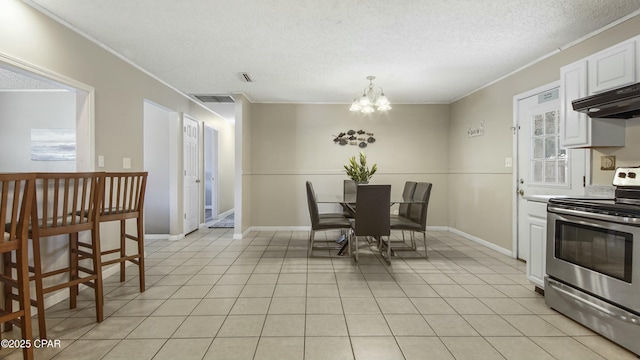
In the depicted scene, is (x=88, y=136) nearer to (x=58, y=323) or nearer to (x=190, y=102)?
(x=58, y=323)

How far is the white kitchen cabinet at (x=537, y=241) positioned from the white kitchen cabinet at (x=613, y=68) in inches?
39.1

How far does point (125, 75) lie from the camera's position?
324cm

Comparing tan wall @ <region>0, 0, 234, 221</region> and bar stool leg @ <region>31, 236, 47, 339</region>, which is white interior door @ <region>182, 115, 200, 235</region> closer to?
tan wall @ <region>0, 0, 234, 221</region>

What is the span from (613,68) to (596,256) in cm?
139

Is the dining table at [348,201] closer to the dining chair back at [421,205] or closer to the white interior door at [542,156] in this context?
the dining chair back at [421,205]

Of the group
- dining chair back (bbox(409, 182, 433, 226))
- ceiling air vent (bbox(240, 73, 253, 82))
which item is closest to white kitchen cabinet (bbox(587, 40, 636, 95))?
dining chair back (bbox(409, 182, 433, 226))

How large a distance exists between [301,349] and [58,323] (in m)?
1.78

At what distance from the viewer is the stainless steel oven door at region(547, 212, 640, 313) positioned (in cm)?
170

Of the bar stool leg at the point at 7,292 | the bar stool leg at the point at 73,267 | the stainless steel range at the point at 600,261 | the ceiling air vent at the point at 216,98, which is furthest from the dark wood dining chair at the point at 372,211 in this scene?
the ceiling air vent at the point at 216,98

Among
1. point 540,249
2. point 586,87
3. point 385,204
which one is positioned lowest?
point 540,249

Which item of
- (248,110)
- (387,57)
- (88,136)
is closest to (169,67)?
(88,136)

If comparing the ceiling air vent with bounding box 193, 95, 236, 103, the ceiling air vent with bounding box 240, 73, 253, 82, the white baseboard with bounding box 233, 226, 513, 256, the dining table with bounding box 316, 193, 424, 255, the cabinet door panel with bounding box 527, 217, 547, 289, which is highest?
the ceiling air vent with bounding box 193, 95, 236, 103

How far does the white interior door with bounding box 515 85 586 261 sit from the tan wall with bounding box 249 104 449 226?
176 centimetres

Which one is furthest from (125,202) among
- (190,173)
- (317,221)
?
(190,173)
